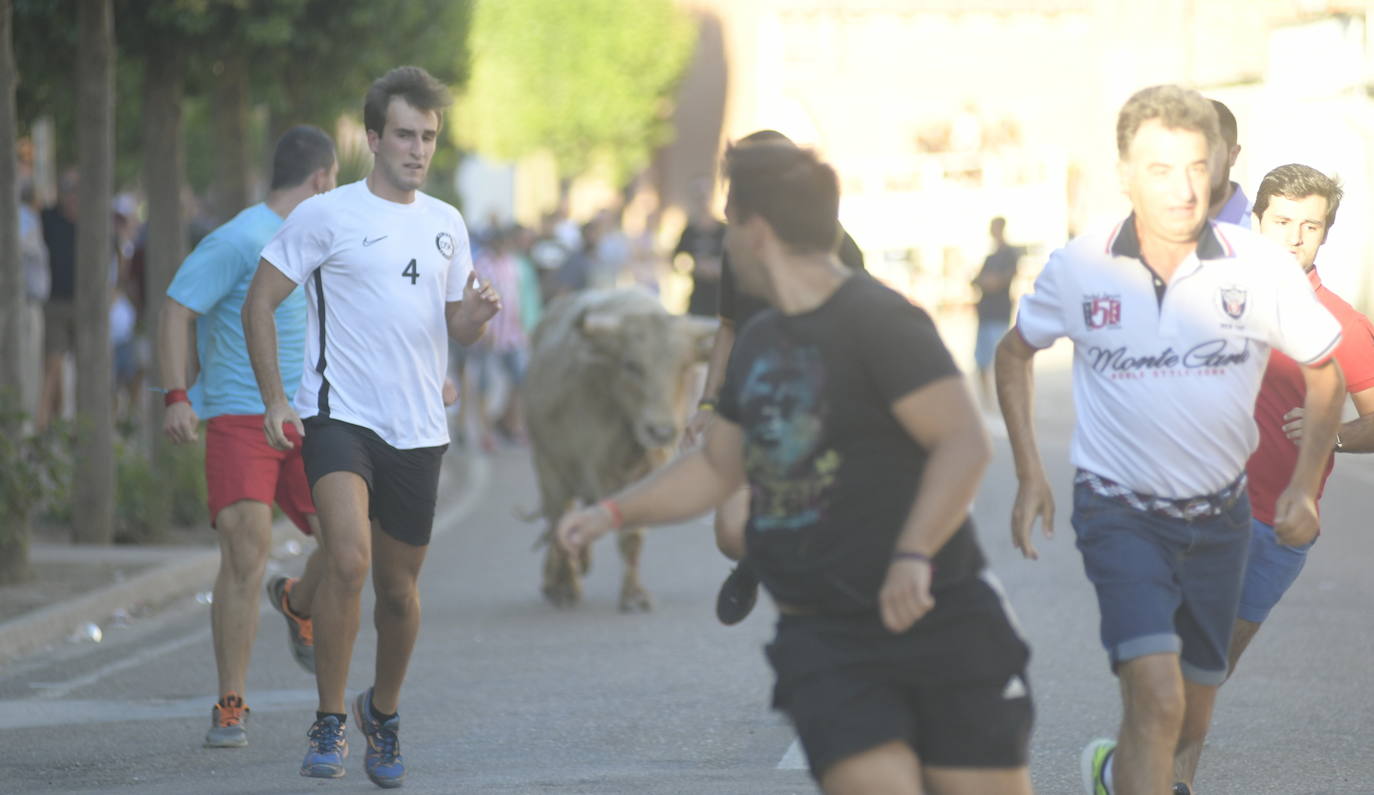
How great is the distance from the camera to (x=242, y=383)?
26.5 ft

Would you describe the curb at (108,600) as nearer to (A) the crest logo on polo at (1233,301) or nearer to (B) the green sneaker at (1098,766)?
(B) the green sneaker at (1098,766)

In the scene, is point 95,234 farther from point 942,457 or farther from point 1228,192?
point 942,457

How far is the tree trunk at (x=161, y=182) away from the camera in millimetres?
14852

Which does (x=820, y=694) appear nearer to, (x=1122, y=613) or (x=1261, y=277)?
(x=1122, y=613)

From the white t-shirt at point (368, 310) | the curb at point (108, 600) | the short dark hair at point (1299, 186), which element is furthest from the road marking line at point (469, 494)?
the short dark hair at point (1299, 186)

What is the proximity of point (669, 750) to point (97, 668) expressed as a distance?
3.37 m

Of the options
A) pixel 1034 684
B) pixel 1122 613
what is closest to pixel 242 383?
pixel 1034 684

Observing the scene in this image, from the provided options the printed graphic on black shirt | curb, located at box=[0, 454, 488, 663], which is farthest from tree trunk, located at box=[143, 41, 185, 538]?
the printed graphic on black shirt

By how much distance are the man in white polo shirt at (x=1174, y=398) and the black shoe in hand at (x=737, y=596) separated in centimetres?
223

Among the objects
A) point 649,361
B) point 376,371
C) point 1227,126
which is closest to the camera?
point 1227,126

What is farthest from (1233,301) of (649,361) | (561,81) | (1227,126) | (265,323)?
(561,81)

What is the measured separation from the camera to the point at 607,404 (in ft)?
38.9

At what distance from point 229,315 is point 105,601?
139 inches

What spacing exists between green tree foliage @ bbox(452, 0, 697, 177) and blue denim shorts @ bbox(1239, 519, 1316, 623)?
222ft
